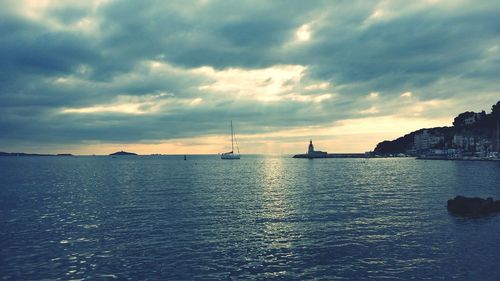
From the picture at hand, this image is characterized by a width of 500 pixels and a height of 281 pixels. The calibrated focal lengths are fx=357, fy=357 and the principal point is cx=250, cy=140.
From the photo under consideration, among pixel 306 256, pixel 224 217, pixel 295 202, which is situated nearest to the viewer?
pixel 306 256

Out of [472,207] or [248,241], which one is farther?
[472,207]

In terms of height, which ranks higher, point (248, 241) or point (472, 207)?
point (472, 207)

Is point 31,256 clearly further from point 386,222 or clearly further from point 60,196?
point 60,196

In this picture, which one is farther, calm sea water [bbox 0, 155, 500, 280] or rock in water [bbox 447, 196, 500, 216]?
rock in water [bbox 447, 196, 500, 216]

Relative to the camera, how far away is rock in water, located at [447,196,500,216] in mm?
46500

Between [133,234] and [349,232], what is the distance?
22.4 m

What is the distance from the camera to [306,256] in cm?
2905

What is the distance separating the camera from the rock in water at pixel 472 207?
46500mm

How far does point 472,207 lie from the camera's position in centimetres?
4700

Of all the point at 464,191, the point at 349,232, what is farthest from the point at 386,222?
the point at 464,191

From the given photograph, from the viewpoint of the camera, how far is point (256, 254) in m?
29.8

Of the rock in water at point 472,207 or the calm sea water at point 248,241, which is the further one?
the rock in water at point 472,207

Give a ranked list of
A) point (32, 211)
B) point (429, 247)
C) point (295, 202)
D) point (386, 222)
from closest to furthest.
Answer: point (429, 247), point (386, 222), point (32, 211), point (295, 202)

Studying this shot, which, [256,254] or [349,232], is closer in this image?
[256,254]
